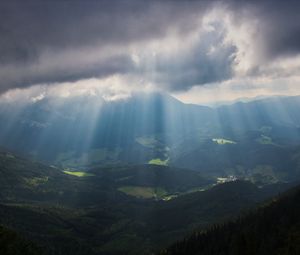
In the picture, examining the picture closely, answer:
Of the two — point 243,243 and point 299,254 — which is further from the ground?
point 299,254

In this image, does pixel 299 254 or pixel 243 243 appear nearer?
pixel 243 243
